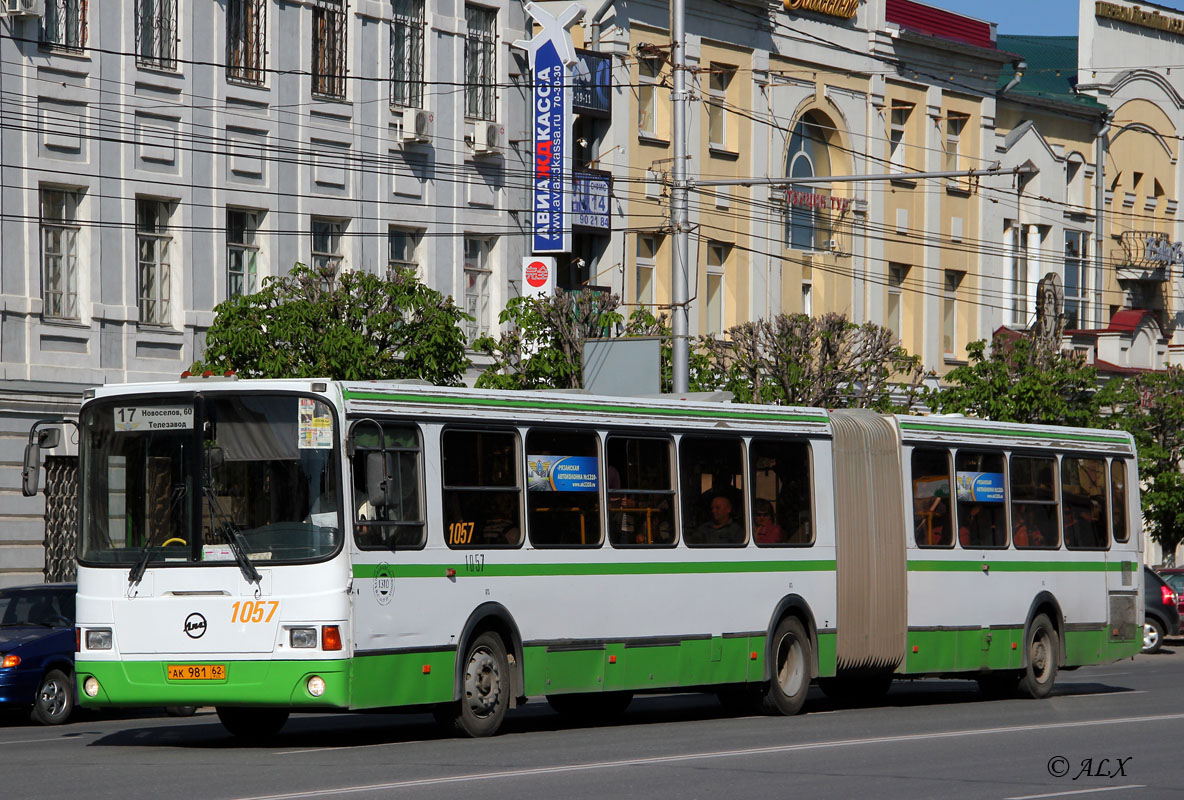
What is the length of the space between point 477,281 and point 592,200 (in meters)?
3.53

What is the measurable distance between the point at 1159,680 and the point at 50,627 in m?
14.1

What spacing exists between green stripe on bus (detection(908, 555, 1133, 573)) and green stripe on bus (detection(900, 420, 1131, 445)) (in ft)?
4.50

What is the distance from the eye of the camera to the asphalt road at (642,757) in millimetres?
12523

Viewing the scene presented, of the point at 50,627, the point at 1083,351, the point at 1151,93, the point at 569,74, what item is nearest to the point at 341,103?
the point at 569,74

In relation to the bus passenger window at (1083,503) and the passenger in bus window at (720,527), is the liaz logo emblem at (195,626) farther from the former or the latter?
the bus passenger window at (1083,503)

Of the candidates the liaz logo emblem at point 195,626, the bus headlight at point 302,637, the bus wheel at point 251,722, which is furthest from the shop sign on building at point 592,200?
the bus headlight at point 302,637

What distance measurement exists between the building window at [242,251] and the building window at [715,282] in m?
12.5

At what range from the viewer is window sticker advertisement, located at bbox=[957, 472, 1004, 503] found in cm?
2155

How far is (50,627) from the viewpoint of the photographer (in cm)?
2070

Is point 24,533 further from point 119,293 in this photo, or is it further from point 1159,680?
point 1159,680

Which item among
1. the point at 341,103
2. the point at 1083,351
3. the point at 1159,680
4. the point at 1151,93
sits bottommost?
the point at 1159,680

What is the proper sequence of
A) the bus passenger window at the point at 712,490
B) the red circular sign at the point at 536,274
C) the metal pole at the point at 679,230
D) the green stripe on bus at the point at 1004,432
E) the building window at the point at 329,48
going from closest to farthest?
the bus passenger window at the point at 712,490 < the green stripe on bus at the point at 1004,432 < the metal pole at the point at 679,230 < the building window at the point at 329,48 < the red circular sign at the point at 536,274

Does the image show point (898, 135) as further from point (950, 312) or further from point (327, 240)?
point (327, 240)

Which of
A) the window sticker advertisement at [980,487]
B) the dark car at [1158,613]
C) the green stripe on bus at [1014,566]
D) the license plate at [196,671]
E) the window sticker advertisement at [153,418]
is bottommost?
the dark car at [1158,613]
